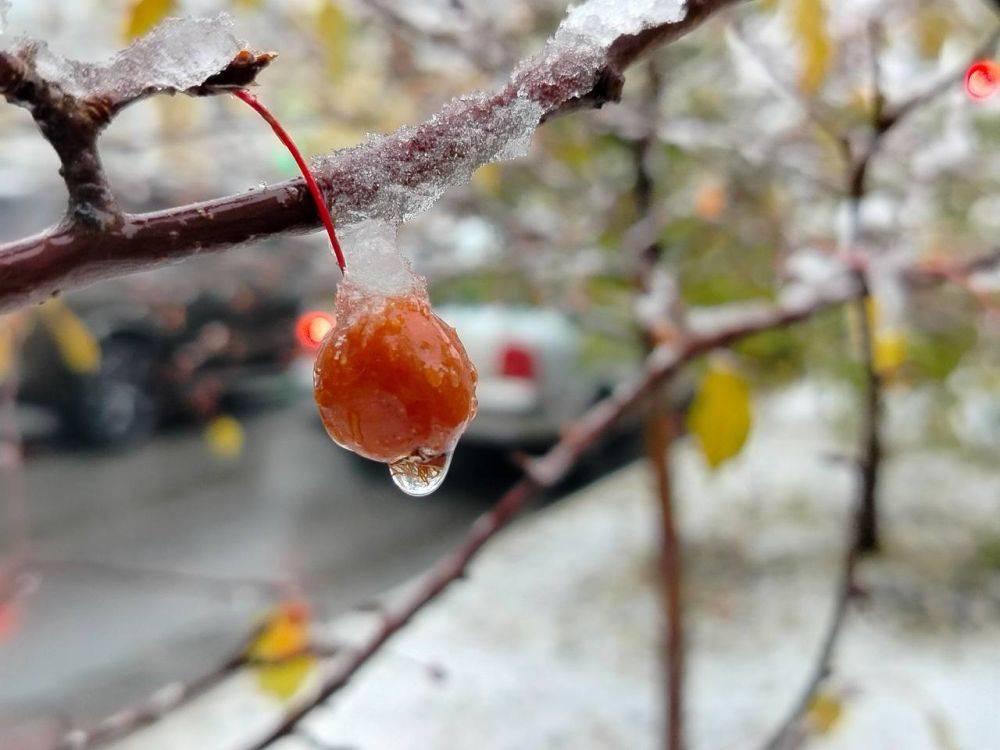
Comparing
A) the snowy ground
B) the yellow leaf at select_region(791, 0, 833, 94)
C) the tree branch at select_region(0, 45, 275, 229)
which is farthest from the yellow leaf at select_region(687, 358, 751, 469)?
the tree branch at select_region(0, 45, 275, 229)

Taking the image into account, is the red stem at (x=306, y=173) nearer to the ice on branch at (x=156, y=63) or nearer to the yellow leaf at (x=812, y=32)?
the ice on branch at (x=156, y=63)

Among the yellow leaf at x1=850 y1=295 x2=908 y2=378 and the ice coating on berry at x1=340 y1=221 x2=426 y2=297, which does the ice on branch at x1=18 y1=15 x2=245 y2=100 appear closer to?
the ice coating on berry at x1=340 y1=221 x2=426 y2=297

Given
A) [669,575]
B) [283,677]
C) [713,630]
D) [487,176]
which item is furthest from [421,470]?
[713,630]

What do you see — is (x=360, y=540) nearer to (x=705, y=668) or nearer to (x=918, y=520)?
(x=705, y=668)

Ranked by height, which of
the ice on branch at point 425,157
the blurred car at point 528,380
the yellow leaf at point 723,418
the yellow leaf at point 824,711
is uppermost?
the ice on branch at point 425,157

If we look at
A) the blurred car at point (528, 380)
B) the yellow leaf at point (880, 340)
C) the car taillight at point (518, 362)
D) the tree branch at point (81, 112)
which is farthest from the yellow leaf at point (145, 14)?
the car taillight at point (518, 362)

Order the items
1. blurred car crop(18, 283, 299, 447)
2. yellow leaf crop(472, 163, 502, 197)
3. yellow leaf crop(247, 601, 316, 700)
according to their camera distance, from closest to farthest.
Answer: yellow leaf crop(247, 601, 316, 700) < yellow leaf crop(472, 163, 502, 197) < blurred car crop(18, 283, 299, 447)

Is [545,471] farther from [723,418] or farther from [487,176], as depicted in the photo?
[487,176]
